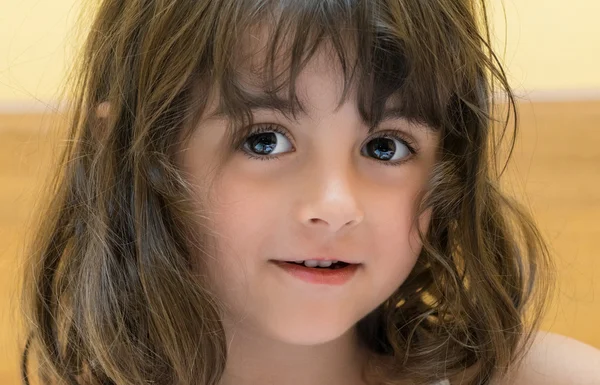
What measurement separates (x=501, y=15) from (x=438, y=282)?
42 centimetres

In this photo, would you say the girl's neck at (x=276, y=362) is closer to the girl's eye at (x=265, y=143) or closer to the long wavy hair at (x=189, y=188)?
the long wavy hair at (x=189, y=188)

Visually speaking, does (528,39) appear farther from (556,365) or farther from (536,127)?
(556,365)

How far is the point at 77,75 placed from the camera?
0.78 m

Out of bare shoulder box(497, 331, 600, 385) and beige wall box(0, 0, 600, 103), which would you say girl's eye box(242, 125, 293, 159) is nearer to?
bare shoulder box(497, 331, 600, 385)

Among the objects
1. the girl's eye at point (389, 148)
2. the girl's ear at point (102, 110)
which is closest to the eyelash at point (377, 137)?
the girl's eye at point (389, 148)

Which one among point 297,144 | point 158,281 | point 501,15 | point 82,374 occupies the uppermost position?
point 501,15

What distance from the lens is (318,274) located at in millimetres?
719

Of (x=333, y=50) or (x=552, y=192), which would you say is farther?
(x=552, y=192)

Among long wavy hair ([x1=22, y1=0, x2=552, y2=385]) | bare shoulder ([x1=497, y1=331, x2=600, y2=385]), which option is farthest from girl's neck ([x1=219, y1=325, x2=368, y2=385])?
bare shoulder ([x1=497, y1=331, x2=600, y2=385])

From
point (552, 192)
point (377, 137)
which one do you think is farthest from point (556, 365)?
point (377, 137)

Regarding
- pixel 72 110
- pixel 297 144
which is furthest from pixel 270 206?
pixel 72 110

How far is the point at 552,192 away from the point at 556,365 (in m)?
0.26

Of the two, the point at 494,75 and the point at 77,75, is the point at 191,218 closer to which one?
the point at 77,75

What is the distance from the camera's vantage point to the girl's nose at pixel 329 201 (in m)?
0.66
